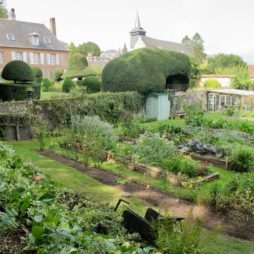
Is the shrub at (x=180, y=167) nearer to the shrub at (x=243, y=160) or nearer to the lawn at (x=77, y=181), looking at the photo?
the shrub at (x=243, y=160)

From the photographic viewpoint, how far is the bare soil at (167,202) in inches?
189

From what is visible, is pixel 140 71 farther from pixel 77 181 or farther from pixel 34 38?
pixel 34 38

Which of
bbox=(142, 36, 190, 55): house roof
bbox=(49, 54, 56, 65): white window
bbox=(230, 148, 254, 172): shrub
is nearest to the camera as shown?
bbox=(230, 148, 254, 172): shrub

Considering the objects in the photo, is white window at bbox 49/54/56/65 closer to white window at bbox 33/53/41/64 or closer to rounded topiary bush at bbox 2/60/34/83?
white window at bbox 33/53/41/64

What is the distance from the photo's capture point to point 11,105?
11938 millimetres

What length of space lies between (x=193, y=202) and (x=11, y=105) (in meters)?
8.89

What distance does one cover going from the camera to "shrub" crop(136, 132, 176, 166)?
787 centimetres

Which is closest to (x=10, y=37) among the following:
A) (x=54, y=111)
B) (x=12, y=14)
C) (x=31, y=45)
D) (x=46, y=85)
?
(x=31, y=45)

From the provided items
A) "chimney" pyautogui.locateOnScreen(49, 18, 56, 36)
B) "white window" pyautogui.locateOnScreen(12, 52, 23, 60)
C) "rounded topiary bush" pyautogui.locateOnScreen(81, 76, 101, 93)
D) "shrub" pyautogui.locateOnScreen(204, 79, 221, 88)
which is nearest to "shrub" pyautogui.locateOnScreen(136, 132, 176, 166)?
"rounded topiary bush" pyautogui.locateOnScreen(81, 76, 101, 93)

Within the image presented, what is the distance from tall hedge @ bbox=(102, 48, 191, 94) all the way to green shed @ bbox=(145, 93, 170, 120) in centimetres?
42

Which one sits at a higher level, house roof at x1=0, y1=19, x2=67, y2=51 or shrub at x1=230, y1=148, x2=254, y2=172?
house roof at x1=0, y1=19, x2=67, y2=51

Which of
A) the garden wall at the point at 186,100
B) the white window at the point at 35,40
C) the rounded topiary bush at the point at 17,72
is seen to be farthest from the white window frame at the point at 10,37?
the garden wall at the point at 186,100

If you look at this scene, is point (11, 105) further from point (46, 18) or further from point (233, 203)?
point (46, 18)

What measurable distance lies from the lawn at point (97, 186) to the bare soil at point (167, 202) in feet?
0.68
